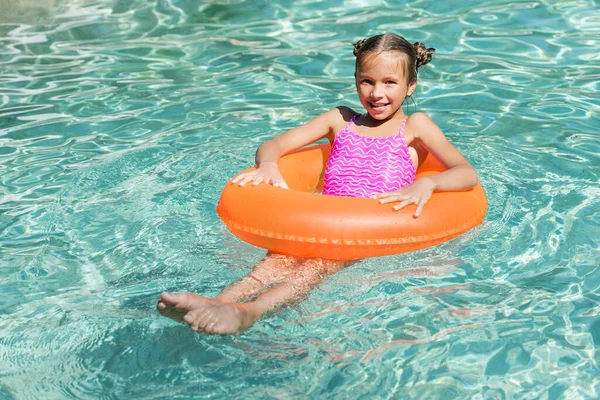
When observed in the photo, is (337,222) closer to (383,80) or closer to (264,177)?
(264,177)

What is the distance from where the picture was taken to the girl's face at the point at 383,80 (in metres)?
4.28

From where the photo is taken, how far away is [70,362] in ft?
11.0

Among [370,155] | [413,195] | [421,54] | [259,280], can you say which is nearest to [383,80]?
[421,54]

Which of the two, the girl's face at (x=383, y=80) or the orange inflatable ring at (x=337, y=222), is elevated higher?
the girl's face at (x=383, y=80)

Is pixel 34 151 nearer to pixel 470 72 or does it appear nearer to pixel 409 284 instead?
pixel 409 284

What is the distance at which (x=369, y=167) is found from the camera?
4492 mm

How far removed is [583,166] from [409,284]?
5.92ft

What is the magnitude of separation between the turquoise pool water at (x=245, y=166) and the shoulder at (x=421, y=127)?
56cm

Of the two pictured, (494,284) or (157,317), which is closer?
(157,317)

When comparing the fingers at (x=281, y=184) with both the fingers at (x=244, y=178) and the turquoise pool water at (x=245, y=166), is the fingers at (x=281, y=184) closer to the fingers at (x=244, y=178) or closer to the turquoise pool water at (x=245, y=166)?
the fingers at (x=244, y=178)

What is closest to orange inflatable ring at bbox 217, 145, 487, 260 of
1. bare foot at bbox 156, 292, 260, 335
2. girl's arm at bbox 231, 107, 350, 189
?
girl's arm at bbox 231, 107, 350, 189

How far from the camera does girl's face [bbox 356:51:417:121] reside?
428cm

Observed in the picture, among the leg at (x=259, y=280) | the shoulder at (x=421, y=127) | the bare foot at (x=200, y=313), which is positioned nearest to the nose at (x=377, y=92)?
the shoulder at (x=421, y=127)

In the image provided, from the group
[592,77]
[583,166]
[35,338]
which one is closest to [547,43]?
[592,77]
